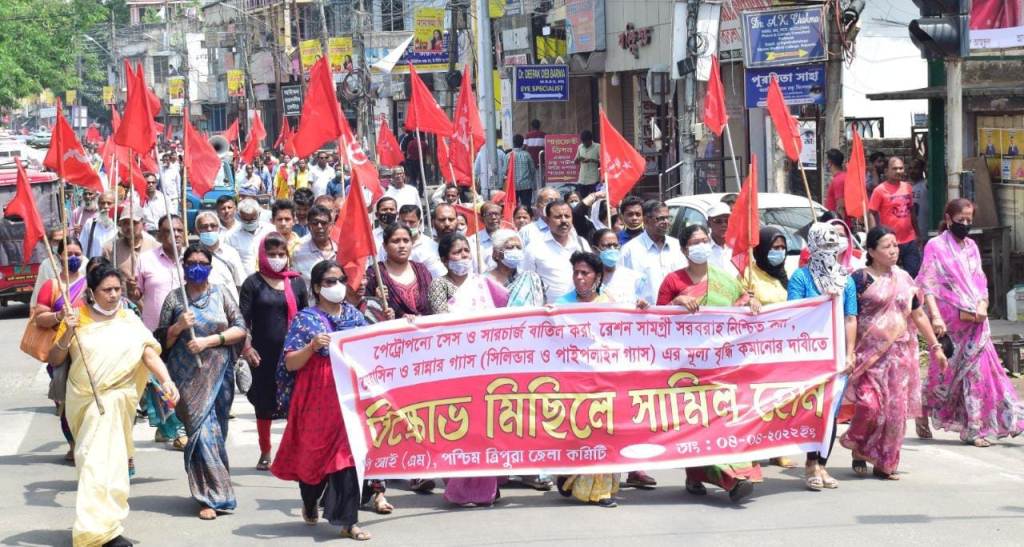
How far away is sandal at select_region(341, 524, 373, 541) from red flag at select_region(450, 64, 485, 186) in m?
7.01

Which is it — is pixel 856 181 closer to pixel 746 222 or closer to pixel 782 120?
pixel 782 120

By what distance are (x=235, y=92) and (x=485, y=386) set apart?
212 feet

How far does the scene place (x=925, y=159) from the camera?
18938 mm

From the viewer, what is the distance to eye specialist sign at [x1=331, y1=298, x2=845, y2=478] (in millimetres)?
8055

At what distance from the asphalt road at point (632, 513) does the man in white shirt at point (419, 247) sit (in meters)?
1.90

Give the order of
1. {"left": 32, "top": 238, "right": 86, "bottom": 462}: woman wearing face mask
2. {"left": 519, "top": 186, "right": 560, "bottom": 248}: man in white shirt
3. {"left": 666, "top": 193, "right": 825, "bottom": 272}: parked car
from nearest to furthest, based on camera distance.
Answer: {"left": 32, "top": 238, "right": 86, "bottom": 462}: woman wearing face mask
{"left": 519, "top": 186, "right": 560, "bottom": 248}: man in white shirt
{"left": 666, "top": 193, "right": 825, "bottom": 272}: parked car

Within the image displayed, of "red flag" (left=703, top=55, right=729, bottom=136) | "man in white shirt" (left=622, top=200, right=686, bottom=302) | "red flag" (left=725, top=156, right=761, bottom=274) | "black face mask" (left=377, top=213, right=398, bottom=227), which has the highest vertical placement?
"red flag" (left=703, top=55, right=729, bottom=136)

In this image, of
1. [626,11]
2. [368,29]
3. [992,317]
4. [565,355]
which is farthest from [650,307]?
[368,29]

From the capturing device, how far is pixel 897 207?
15.3 m

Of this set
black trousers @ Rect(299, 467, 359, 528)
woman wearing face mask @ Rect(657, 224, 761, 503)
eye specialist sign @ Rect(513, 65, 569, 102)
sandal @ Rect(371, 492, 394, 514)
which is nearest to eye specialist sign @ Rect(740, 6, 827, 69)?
eye specialist sign @ Rect(513, 65, 569, 102)

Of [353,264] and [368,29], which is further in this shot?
[368,29]

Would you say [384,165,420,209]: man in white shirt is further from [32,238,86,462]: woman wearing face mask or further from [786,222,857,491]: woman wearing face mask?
[786,222,857,491]: woman wearing face mask

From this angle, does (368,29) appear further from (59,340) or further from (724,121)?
(59,340)

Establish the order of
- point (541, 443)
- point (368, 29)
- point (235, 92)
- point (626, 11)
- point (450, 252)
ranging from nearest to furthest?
point (541, 443), point (450, 252), point (626, 11), point (368, 29), point (235, 92)
